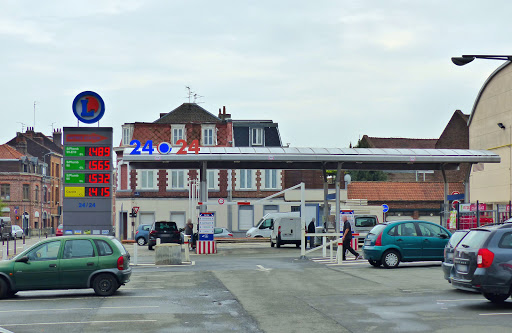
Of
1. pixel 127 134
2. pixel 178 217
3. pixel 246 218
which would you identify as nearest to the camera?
pixel 178 217

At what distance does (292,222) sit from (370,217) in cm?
540

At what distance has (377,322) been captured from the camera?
41.7 ft

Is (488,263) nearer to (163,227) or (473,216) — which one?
(473,216)

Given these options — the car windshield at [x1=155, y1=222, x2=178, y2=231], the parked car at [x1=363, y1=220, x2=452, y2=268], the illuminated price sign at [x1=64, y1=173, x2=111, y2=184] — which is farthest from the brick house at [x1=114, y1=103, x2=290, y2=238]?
the parked car at [x1=363, y1=220, x2=452, y2=268]

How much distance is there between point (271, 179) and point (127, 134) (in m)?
14.1

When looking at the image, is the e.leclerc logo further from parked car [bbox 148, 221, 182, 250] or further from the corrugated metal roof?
parked car [bbox 148, 221, 182, 250]

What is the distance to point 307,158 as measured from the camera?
3784 cm

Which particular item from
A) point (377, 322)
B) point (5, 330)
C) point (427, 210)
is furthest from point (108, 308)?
point (427, 210)

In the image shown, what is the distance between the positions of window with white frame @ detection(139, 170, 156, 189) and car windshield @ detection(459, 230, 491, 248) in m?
55.7

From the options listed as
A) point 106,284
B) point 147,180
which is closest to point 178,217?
point 147,180

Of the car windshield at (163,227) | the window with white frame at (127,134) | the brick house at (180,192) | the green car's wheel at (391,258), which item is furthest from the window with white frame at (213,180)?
the green car's wheel at (391,258)

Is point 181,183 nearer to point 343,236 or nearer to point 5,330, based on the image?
point 343,236

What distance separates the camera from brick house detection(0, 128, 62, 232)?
95750 mm

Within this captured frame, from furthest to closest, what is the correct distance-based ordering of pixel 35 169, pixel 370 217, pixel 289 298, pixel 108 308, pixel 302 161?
pixel 35 169 < pixel 370 217 < pixel 302 161 < pixel 289 298 < pixel 108 308
